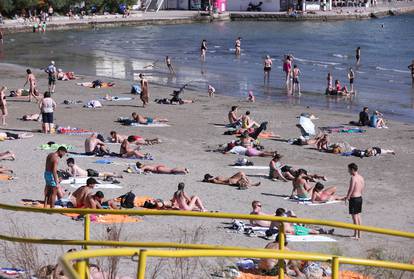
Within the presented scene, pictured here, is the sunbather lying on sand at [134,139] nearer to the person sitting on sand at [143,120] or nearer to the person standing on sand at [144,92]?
the person sitting on sand at [143,120]

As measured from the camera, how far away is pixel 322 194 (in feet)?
58.9

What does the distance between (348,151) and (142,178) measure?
Result: 6.54 meters

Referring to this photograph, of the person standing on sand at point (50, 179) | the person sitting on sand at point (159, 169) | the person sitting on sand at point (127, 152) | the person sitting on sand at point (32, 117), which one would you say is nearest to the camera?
the person standing on sand at point (50, 179)

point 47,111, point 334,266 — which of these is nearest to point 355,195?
point 334,266

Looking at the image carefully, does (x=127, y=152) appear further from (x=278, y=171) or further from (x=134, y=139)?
(x=278, y=171)

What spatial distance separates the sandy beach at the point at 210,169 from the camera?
14438mm

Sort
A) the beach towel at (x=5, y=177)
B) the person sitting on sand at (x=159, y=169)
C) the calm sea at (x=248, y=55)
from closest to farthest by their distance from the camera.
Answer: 1. the beach towel at (x=5, y=177)
2. the person sitting on sand at (x=159, y=169)
3. the calm sea at (x=248, y=55)

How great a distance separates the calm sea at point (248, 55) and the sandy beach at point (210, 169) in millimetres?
5484

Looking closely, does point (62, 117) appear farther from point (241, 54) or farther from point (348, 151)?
point (241, 54)

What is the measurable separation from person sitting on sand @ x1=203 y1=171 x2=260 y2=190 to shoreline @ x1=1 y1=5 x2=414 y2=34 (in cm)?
5819

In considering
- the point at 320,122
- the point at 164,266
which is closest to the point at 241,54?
the point at 320,122

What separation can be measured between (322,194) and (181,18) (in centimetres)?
7918

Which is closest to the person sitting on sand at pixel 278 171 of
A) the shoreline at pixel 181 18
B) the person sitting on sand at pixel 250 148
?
the person sitting on sand at pixel 250 148

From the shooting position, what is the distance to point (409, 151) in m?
24.3
